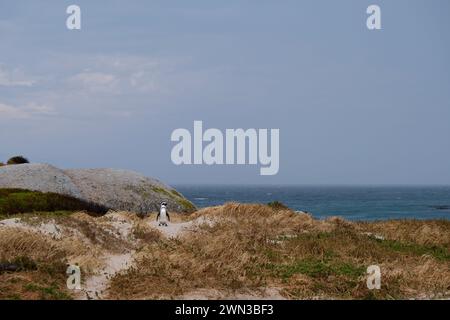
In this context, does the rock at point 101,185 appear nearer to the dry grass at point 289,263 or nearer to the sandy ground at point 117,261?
the sandy ground at point 117,261

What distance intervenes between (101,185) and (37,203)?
5317mm

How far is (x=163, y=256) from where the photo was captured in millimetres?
16578

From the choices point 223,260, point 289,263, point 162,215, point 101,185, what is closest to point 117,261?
point 223,260

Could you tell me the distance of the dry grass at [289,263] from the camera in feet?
45.9

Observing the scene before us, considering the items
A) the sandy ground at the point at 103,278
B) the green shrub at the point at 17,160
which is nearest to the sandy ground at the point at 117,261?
the sandy ground at the point at 103,278

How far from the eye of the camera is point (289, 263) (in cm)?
1698

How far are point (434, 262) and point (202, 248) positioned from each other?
769 centimetres

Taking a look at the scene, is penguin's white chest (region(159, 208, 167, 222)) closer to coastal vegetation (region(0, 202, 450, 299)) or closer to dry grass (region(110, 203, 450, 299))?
coastal vegetation (region(0, 202, 450, 299))

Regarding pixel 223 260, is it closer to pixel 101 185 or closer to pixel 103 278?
pixel 103 278

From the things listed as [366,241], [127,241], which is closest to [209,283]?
[127,241]

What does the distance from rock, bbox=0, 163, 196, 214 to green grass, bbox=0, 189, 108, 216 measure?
0.49 metres

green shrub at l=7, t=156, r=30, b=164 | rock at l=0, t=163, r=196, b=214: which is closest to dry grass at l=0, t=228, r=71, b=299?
rock at l=0, t=163, r=196, b=214

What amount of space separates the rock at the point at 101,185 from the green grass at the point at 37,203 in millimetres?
487
